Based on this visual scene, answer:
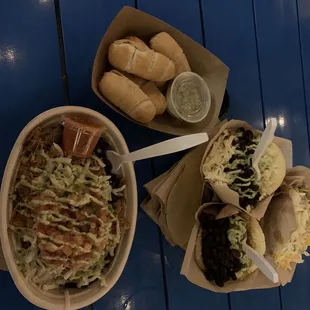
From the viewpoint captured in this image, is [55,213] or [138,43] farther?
[138,43]

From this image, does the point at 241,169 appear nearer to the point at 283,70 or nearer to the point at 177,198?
the point at 177,198

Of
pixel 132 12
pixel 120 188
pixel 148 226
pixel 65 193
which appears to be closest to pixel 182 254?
pixel 148 226

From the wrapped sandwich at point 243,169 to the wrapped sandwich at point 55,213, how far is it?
257 mm

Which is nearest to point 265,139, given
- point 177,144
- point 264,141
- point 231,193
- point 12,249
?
point 264,141

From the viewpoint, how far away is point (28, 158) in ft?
3.23

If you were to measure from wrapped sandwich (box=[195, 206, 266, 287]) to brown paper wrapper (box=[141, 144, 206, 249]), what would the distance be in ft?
0.22

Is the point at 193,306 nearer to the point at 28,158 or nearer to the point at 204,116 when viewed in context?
the point at 204,116

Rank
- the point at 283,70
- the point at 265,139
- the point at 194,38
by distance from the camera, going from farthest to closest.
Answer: the point at 283,70
the point at 194,38
the point at 265,139

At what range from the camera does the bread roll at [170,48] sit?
1.17 metres

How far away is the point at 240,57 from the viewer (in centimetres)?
146

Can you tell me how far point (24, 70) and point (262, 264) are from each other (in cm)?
70

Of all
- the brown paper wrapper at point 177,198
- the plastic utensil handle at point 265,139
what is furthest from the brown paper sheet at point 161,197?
the plastic utensil handle at point 265,139

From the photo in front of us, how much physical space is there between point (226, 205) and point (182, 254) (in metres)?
0.26

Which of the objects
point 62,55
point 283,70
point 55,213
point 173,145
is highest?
point 62,55
